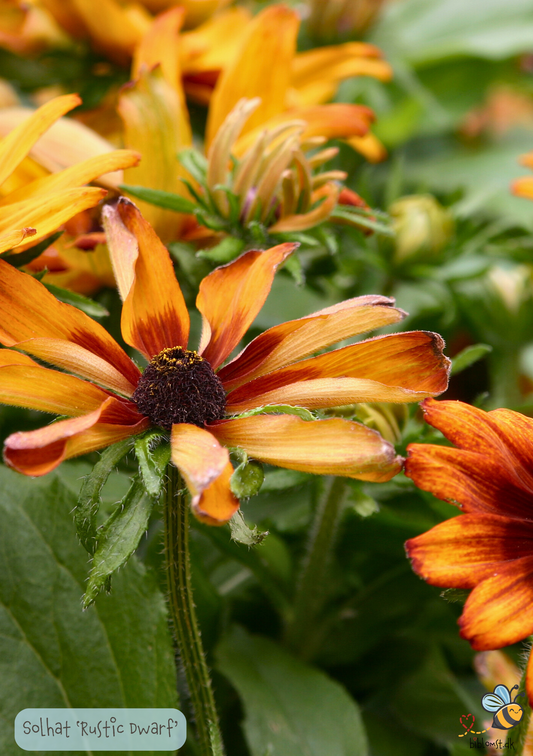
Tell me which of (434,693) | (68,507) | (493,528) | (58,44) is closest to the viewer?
(493,528)

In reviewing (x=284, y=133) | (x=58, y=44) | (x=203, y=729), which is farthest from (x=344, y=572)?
(x=58, y=44)

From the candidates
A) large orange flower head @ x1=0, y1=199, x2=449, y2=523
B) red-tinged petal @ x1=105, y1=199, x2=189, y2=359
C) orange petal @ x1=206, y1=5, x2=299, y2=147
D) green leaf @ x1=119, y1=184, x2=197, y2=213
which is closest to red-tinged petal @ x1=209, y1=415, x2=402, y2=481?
large orange flower head @ x1=0, y1=199, x2=449, y2=523

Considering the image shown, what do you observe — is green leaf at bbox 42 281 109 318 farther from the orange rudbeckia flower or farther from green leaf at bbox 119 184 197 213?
the orange rudbeckia flower

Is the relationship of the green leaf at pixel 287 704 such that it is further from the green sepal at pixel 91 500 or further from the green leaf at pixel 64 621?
the green sepal at pixel 91 500

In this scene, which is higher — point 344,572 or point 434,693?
point 344,572

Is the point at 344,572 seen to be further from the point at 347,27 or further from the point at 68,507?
the point at 347,27

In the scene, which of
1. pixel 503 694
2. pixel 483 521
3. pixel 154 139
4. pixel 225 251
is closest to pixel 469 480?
pixel 483 521

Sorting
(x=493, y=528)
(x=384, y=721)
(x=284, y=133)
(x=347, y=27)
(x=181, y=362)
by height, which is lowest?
(x=384, y=721)
